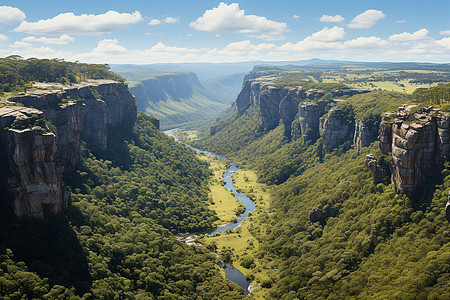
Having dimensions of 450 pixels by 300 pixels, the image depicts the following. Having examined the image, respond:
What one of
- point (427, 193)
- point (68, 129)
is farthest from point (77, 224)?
point (427, 193)

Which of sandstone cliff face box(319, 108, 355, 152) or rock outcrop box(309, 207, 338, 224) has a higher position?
sandstone cliff face box(319, 108, 355, 152)

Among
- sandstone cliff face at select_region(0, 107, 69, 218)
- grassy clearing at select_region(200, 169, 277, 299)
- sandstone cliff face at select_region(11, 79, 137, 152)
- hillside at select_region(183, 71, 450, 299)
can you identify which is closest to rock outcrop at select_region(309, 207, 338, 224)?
hillside at select_region(183, 71, 450, 299)

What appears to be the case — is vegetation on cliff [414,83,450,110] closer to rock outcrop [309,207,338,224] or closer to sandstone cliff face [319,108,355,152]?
rock outcrop [309,207,338,224]

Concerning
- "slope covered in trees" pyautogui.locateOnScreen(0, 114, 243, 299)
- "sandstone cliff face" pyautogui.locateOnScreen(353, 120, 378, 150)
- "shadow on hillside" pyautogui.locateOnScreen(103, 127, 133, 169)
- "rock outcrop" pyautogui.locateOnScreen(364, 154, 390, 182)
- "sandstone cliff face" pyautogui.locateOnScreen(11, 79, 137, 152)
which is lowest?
"slope covered in trees" pyautogui.locateOnScreen(0, 114, 243, 299)

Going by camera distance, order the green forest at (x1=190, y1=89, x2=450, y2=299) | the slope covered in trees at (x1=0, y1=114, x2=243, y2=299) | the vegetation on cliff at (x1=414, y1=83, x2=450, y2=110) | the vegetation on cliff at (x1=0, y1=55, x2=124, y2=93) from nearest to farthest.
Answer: the green forest at (x1=190, y1=89, x2=450, y2=299)
the slope covered in trees at (x1=0, y1=114, x2=243, y2=299)
the vegetation on cliff at (x1=414, y1=83, x2=450, y2=110)
the vegetation on cliff at (x1=0, y1=55, x2=124, y2=93)

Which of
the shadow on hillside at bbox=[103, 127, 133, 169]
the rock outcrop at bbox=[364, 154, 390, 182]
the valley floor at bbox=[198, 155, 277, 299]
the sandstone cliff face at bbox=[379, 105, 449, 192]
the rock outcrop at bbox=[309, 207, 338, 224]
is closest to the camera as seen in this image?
the sandstone cliff face at bbox=[379, 105, 449, 192]

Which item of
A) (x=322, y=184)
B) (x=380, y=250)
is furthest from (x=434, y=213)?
(x=322, y=184)

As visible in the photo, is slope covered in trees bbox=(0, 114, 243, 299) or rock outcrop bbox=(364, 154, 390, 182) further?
rock outcrop bbox=(364, 154, 390, 182)

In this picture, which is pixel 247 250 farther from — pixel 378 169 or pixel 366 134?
pixel 366 134
